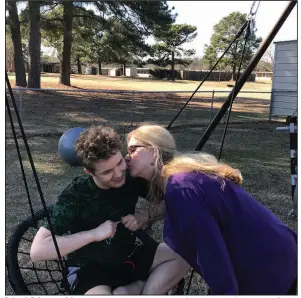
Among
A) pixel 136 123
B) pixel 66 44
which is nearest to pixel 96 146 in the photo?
pixel 136 123

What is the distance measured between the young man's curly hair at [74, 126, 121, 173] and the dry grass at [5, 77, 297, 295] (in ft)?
3.83

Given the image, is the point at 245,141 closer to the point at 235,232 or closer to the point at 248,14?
the point at 248,14

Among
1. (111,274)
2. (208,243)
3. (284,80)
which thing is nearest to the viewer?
(208,243)

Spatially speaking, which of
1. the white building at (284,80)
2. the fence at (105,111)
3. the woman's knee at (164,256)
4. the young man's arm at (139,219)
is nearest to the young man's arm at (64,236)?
the young man's arm at (139,219)

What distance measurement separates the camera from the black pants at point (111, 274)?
4.76ft

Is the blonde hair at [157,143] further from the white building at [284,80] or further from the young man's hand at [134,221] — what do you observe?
the white building at [284,80]

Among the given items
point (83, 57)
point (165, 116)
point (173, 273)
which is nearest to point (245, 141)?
point (165, 116)

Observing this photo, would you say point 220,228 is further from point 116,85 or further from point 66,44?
point 116,85

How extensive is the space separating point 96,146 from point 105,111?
9588 millimetres

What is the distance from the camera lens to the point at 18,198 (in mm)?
3502

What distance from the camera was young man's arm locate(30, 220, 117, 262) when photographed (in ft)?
4.44

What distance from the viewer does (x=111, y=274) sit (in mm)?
1496

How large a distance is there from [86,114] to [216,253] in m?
9.34

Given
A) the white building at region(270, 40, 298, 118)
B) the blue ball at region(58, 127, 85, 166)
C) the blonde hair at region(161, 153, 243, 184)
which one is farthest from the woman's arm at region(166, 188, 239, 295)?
the white building at region(270, 40, 298, 118)
